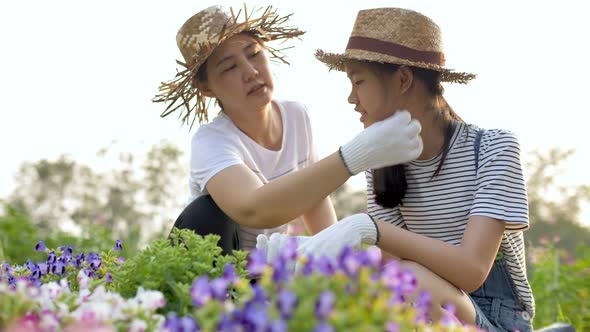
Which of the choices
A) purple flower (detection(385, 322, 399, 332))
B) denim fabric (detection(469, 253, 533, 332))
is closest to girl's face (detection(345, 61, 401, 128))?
denim fabric (detection(469, 253, 533, 332))

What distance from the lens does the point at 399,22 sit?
2629 mm

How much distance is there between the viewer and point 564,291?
15.1ft

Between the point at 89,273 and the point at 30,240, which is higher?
the point at 30,240

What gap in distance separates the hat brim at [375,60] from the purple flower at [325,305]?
Answer: 59.9 inches

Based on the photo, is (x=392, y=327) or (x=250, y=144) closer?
(x=392, y=327)

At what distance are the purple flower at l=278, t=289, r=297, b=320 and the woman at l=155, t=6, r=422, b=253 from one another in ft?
3.99

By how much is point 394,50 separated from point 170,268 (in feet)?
3.83

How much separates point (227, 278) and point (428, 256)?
3.65ft

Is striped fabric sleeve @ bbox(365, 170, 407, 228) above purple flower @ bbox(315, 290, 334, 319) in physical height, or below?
above

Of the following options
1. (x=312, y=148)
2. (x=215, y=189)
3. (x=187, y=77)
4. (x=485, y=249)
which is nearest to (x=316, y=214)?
(x=312, y=148)

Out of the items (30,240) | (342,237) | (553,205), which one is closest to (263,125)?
(342,237)

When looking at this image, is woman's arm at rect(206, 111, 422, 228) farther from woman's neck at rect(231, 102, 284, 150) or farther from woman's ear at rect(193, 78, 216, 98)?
woman's ear at rect(193, 78, 216, 98)

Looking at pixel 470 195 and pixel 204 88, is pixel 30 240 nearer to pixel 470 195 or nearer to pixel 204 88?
pixel 204 88

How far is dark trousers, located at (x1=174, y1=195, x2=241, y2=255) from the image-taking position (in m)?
2.78
